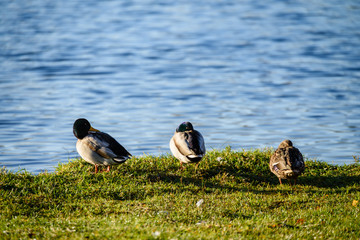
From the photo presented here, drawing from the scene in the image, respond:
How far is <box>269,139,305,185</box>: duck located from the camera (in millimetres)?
11656

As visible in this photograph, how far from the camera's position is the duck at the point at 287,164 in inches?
459

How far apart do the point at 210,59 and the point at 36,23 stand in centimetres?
2375

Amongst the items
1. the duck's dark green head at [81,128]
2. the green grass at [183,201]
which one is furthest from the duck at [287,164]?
the duck's dark green head at [81,128]

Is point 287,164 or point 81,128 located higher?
point 81,128

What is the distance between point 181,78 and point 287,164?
2101 centimetres

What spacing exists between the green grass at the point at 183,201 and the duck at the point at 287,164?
0.36 metres

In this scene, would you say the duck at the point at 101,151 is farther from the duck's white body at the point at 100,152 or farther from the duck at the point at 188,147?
the duck at the point at 188,147

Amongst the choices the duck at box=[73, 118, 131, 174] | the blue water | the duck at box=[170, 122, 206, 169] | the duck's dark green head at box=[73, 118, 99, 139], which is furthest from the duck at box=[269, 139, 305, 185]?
the blue water

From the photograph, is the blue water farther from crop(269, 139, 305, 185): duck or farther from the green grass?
crop(269, 139, 305, 185): duck

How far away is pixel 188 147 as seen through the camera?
477 inches

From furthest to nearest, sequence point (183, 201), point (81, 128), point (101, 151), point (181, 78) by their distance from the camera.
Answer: point (181, 78) → point (81, 128) → point (101, 151) → point (183, 201)

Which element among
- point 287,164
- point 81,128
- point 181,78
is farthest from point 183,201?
point 181,78

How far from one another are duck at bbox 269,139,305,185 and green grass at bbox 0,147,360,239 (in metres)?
0.36

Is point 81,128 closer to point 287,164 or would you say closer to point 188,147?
point 188,147
